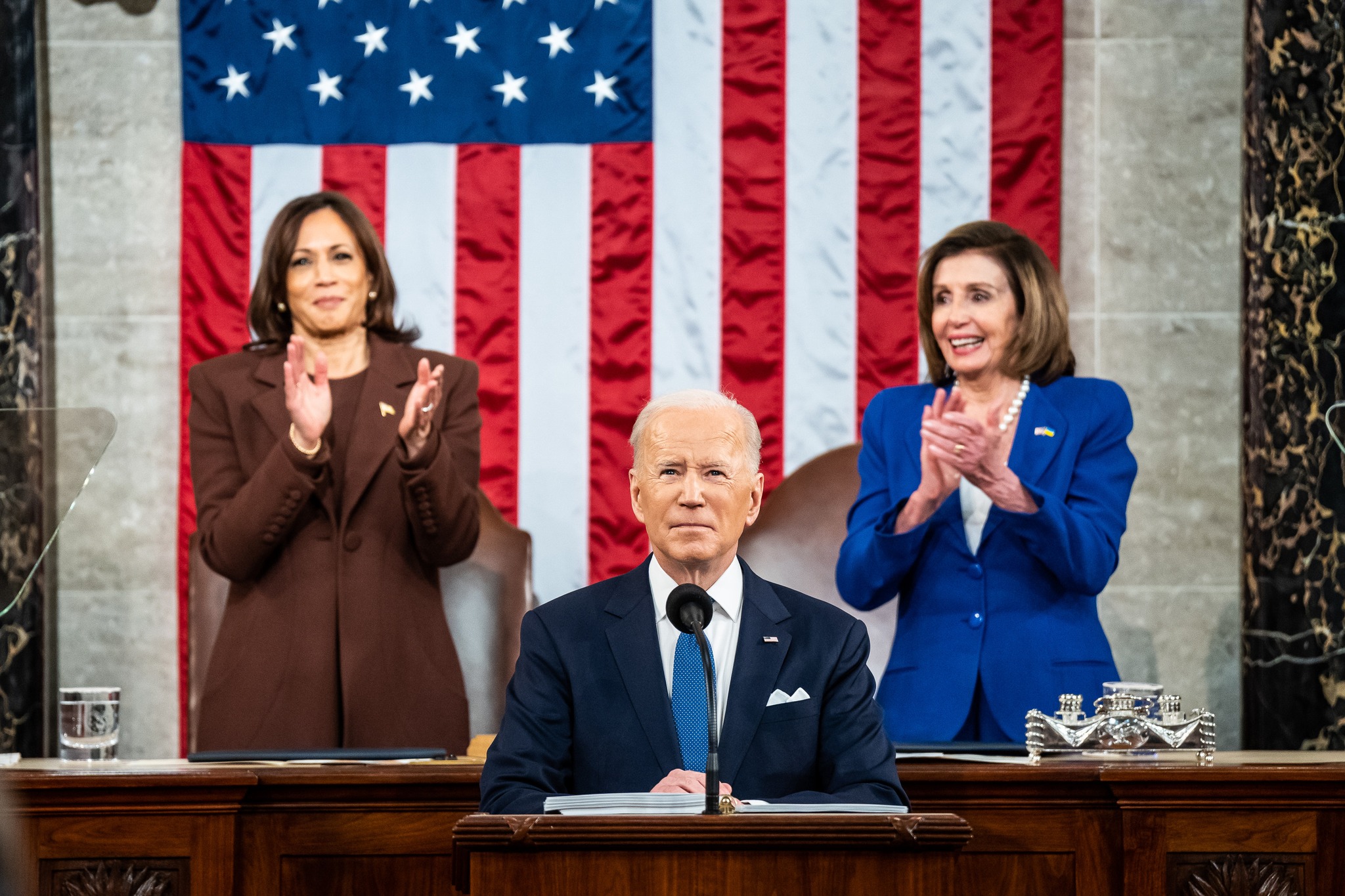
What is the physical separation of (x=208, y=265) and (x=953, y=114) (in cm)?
Result: 238

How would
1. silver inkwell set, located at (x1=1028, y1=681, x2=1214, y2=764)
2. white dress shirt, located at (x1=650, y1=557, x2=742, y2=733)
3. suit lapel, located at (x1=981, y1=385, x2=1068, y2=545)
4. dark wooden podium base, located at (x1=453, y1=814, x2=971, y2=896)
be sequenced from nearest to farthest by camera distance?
dark wooden podium base, located at (x1=453, y1=814, x2=971, y2=896) → white dress shirt, located at (x1=650, y1=557, x2=742, y2=733) → silver inkwell set, located at (x1=1028, y1=681, x2=1214, y2=764) → suit lapel, located at (x1=981, y1=385, x2=1068, y2=545)

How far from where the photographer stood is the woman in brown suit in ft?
11.2

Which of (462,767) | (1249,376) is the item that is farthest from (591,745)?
(1249,376)

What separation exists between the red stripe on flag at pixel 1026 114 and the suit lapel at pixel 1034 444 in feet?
5.56

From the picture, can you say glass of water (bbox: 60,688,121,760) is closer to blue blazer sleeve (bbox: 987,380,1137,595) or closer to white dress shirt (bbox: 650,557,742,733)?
white dress shirt (bbox: 650,557,742,733)

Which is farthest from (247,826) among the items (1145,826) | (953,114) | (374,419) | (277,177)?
(953,114)

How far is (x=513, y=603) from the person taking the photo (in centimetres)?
448

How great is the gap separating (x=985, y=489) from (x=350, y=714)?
1.54 meters

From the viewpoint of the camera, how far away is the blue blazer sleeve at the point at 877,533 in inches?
124

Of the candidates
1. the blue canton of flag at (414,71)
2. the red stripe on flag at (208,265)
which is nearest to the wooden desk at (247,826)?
the red stripe on flag at (208,265)

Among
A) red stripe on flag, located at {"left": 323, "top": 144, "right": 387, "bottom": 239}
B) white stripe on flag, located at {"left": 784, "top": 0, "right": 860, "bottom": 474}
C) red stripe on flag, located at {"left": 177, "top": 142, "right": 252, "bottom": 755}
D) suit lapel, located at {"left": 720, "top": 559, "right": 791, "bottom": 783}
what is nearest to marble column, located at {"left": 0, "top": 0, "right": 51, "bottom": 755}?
red stripe on flag, located at {"left": 177, "top": 142, "right": 252, "bottom": 755}

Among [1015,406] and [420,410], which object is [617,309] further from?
[1015,406]

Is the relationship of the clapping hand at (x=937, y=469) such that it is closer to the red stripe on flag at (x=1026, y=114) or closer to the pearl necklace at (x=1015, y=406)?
the pearl necklace at (x=1015, y=406)

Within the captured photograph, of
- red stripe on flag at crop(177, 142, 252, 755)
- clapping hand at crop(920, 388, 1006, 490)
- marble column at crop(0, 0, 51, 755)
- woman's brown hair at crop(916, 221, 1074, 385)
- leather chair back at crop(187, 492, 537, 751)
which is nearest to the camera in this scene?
clapping hand at crop(920, 388, 1006, 490)
